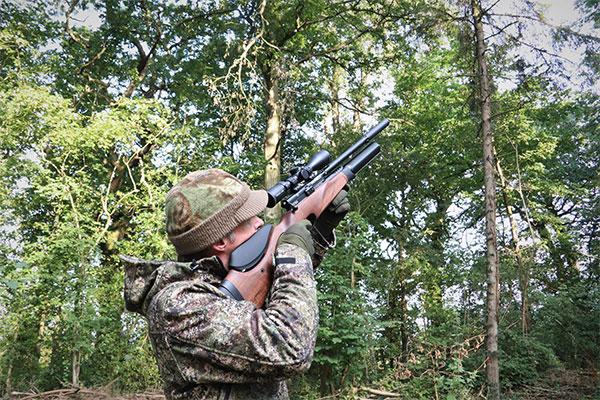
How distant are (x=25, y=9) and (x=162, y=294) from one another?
1480 centimetres

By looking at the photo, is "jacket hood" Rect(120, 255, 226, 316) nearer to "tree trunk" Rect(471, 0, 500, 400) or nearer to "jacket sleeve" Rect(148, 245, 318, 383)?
"jacket sleeve" Rect(148, 245, 318, 383)

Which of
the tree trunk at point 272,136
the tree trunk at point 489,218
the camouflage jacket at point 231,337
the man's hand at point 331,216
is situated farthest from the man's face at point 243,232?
the tree trunk at point 272,136

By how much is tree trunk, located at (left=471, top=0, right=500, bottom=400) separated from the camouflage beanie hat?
645 centimetres

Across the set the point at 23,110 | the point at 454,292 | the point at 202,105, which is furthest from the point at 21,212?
the point at 454,292

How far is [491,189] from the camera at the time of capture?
7684 millimetres

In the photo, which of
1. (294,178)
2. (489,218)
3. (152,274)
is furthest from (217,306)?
(489,218)

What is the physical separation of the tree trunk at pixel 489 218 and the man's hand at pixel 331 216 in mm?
5585

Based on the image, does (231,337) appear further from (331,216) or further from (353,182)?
(353,182)

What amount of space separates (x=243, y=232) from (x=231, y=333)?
0.49 meters

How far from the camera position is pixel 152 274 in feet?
5.82

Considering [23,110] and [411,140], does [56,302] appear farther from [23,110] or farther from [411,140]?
[411,140]

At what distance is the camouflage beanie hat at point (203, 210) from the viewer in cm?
175

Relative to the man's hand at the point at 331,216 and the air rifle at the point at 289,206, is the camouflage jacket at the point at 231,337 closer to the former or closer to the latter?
the air rifle at the point at 289,206

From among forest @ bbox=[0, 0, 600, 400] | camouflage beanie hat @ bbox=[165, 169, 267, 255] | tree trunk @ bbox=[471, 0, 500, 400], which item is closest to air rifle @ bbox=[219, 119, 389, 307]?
camouflage beanie hat @ bbox=[165, 169, 267, 255]
